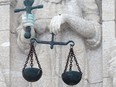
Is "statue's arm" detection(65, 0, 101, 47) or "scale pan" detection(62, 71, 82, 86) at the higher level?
"statue's arm" detection(65, 0, 101, 47)

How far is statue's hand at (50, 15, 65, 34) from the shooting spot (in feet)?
35.2

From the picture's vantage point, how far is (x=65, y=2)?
11.3 meters

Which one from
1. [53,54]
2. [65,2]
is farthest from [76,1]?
[53,54]

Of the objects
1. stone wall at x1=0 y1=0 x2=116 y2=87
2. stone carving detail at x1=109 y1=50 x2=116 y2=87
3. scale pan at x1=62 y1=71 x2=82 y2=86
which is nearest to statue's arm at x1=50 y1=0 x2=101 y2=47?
stone wall at x1=0 y1=0 x2=116 y2=87

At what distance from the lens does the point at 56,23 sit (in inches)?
424

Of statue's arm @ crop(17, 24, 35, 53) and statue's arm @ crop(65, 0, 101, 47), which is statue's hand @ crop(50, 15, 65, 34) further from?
statue's arm @ crop(17, 24, 35, 53)

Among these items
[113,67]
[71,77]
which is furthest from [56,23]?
[71,77]

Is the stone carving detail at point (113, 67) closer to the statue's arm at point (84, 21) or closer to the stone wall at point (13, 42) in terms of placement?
the stone wall at point (13, 42)

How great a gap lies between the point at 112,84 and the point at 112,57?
0.38 metres

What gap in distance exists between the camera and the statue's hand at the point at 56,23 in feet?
35.2

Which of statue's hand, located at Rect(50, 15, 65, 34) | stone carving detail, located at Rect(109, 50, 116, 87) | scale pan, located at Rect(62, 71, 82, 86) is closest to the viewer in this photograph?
scale pan, located at Rect(62, 71, 82, 86)

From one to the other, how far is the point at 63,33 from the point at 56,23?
1.69 ft

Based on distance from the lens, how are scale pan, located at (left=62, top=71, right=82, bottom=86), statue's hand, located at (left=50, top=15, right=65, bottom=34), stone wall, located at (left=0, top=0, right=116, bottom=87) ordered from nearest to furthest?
scale pan, located at (left=62, top=71, right=82, bottom=86)
statue's hand, located at (left=50, top=15, right=65, bottom=34)
stone wall, located at (left=0, top=0, right=116, bottom=87)

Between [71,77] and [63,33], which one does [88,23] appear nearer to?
[63,33]
